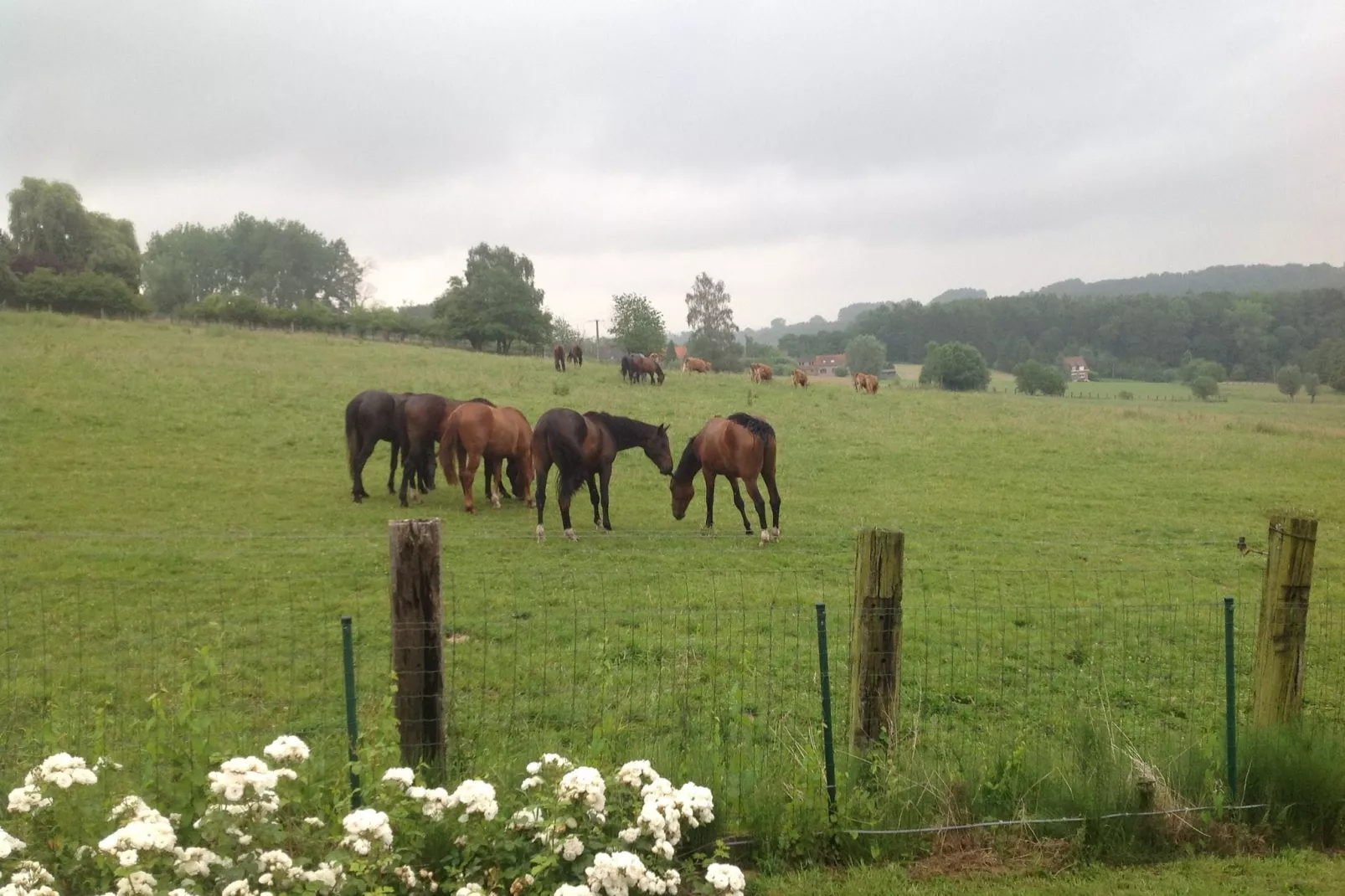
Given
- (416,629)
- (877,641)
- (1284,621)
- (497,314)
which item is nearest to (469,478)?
(416,629)

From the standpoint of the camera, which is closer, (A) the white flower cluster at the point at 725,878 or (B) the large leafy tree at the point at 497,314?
(A) the white flower cluster at the point at 725,878

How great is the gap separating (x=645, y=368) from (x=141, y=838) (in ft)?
103

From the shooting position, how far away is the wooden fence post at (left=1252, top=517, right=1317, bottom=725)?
503 centimetres

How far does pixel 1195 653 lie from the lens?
8.11 m

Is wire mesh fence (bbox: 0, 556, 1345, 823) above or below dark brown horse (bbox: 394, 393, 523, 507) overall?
below

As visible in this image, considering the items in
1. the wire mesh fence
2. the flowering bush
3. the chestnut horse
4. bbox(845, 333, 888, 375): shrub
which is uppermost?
bbox(845, 333, 888, 375): shrub

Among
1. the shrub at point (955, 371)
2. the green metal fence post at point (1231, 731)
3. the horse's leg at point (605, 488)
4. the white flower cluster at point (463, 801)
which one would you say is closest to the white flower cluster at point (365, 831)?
the white flower cluster at point (463, 801)

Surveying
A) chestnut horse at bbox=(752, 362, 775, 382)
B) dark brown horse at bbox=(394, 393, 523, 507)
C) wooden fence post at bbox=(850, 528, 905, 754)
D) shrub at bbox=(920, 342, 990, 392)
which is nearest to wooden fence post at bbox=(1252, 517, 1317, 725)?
wooden fence post at bbox=(850, 528, 905, 754)

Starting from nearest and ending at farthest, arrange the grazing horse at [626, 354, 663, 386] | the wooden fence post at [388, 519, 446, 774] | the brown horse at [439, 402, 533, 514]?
the wooden fence post at [388, 519, 446, 774], the brown horse at [439, 402, 533, 514], the grazing horse at [626, 354, 663, 386]

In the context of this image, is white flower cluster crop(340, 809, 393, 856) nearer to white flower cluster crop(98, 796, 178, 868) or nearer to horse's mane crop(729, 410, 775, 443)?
white flower cluster crop(98, 796, 178, 868)

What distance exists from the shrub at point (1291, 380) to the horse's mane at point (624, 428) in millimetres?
39886

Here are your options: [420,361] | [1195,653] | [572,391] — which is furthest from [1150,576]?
[420,361]

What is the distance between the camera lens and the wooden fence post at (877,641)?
4539mm

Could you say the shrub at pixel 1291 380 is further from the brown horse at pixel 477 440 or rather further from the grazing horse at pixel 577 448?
the brown horse at pixel 477 440
